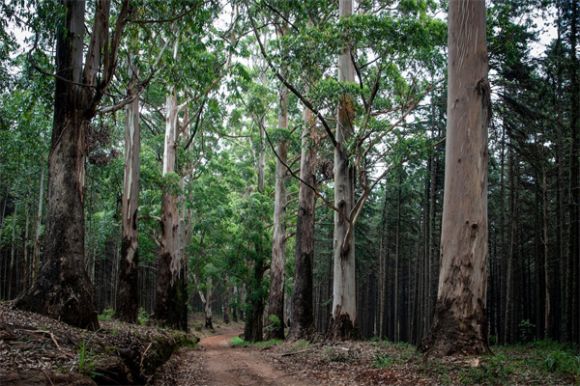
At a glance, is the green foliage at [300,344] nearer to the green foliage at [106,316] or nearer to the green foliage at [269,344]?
the green foliage at [269,344]

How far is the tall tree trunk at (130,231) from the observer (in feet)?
46.5

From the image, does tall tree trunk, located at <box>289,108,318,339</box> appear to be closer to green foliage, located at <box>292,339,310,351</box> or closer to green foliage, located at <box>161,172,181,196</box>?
green foliage, located at <box>292,339,310,351</box>

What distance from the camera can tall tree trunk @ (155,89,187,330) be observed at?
17.9 metres

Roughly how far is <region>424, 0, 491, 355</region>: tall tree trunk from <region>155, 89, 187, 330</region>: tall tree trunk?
39.6 feet

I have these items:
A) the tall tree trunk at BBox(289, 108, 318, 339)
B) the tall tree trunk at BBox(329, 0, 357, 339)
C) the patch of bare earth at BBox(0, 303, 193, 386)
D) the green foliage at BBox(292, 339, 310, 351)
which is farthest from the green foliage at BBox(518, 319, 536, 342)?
the patch of bare earth at BBox(0, 303, 193, 386)

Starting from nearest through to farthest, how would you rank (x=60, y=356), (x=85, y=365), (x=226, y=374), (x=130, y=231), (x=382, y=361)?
(x=85, y=365), (x=60, y=356), (x=382, y=361), (x=226, y=374), (x=130, y=231)

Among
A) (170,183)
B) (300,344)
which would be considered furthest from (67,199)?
(170,183)

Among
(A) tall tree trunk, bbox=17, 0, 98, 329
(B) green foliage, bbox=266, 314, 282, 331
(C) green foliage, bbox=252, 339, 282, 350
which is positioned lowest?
(C) green foliage, bbox=252, 339, 282, 350

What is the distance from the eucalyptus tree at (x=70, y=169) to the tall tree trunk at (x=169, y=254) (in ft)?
30.7

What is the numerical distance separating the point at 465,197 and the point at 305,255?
9798 mm

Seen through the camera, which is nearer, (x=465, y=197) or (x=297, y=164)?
(x=465, y=197)

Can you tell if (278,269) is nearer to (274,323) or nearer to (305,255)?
(274,323)

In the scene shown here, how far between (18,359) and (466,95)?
7.26 meters

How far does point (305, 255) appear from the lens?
1684 cm
